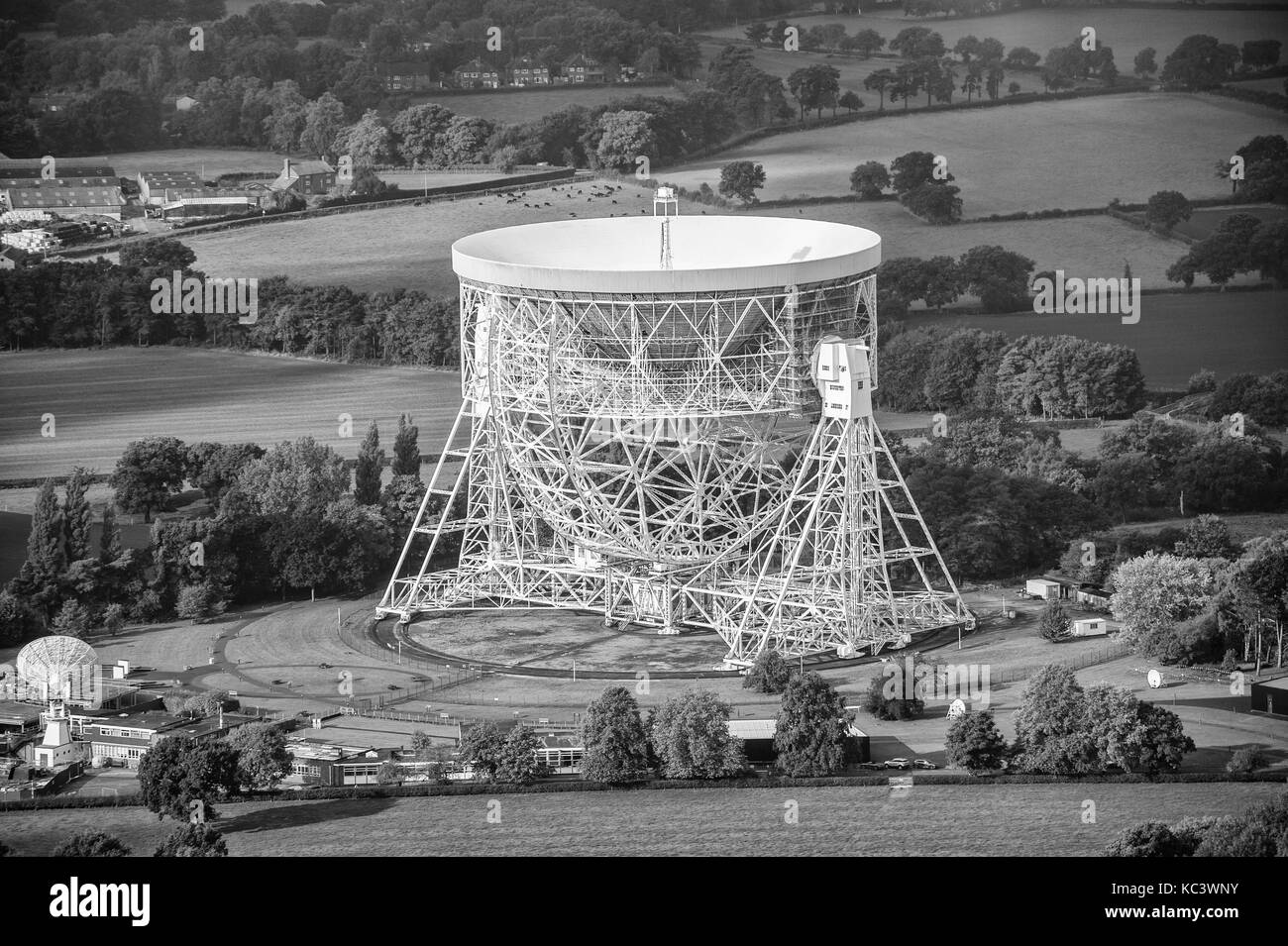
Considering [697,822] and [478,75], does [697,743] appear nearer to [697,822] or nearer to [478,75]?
[697,822]

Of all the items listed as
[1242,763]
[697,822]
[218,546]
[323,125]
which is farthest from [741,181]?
[697,822]

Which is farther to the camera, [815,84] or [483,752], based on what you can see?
[815,84]

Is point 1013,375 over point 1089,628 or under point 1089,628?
over

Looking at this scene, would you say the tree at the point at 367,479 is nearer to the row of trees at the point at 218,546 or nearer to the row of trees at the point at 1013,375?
the row of trees at the point at 218,546

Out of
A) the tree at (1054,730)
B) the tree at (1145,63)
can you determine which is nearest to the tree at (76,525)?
the tree at (1054,730)

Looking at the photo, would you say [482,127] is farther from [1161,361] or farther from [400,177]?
[1161,361]

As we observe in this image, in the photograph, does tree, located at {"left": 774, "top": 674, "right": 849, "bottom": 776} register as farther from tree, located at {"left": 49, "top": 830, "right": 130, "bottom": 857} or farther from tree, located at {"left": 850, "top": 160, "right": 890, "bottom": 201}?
tree, located at {"left": 850, "top": 160, "right": 890, "bottom": 201}

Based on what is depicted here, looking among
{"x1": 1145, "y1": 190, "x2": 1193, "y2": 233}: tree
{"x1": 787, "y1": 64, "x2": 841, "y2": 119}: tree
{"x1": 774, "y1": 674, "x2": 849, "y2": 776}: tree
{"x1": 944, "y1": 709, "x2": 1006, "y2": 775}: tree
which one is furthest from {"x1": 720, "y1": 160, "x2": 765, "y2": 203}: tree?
{"x1": 944, "y1": 709, "x2": 1006, "y2": 775}: tree
